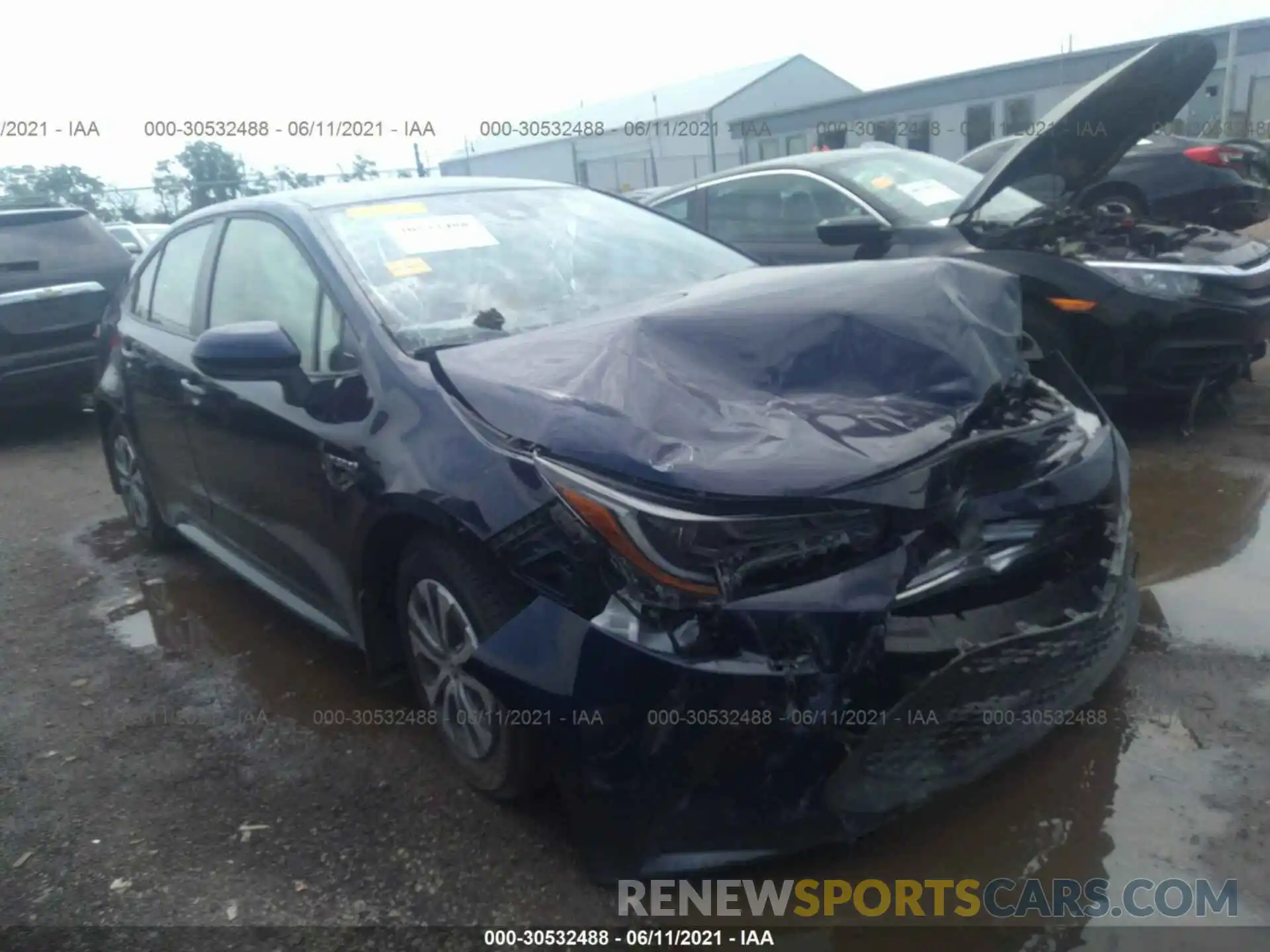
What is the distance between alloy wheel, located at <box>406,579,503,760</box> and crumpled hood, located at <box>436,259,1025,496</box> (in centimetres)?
52

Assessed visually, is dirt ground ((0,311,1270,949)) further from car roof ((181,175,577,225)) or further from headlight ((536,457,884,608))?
car roof ((181,175,577,225))

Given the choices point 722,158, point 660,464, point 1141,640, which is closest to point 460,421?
point 660,464

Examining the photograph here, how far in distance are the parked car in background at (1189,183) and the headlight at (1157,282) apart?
4203 mm

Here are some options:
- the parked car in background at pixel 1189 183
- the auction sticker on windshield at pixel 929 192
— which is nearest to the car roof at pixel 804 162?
the auction sticker on windshield at pixel 929 192

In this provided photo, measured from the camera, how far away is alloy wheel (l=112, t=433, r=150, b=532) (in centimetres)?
475

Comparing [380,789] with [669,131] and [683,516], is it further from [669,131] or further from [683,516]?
[669,131]

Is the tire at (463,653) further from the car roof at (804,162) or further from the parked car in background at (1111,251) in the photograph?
the car roof at (804,162)

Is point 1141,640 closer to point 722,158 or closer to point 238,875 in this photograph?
point 238,875

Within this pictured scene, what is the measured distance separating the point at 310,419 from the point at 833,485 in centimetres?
167

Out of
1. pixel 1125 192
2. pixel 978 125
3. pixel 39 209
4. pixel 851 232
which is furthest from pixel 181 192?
pixel 978 125

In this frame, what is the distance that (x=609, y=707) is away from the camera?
2.09m

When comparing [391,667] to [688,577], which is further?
[391,667]

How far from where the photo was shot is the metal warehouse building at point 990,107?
19250mm

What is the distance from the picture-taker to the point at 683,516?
2027 mm
